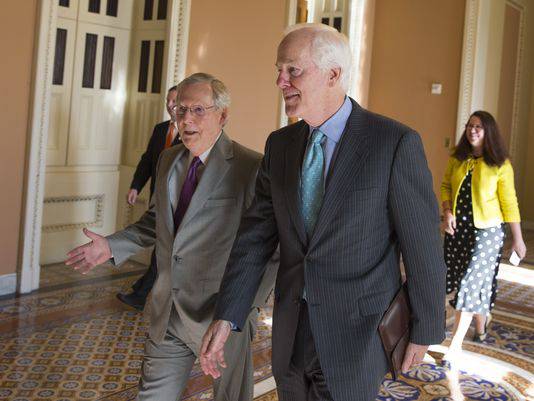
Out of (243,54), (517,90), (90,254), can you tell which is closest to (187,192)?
(90,254)

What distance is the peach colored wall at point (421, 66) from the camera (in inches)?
381

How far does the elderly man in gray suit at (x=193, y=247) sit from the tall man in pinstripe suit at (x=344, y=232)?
0.42 m

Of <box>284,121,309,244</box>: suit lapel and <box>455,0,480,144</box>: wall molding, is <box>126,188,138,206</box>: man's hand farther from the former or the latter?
<box>455,0,480,144</box>: wall molding

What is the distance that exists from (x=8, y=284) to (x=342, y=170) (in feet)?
14.3

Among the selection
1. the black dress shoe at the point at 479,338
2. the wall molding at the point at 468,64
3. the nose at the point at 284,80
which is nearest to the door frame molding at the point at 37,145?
the black dress shoe at the point at 479,338

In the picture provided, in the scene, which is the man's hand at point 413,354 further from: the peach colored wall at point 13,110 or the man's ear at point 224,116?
the peach colored wall at point 13,110

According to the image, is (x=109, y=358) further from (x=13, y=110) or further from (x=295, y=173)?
(x=295, y=173)

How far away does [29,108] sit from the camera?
18.2 ft

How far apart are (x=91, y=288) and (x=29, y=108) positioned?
167 centimetres

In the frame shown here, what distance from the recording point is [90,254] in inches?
97.8

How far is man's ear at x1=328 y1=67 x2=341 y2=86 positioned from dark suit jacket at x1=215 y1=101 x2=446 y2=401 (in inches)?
5.0

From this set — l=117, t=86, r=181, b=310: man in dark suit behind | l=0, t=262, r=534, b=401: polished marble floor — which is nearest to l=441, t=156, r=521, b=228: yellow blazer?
l=0, t=262, r=534, b=401: polished marble floor

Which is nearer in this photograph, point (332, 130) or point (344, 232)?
point (344, 232)

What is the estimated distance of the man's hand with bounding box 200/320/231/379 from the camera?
6.79 feet
